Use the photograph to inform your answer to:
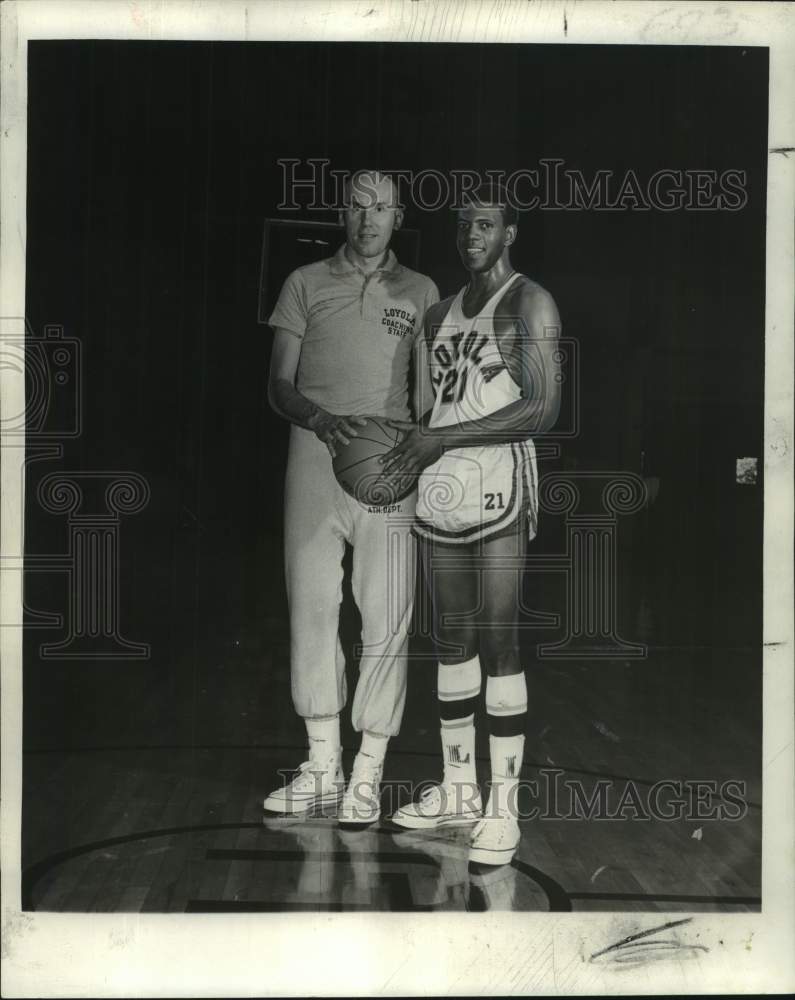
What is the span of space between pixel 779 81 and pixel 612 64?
0.48 m

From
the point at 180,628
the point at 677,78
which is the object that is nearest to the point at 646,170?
the point at 677,78

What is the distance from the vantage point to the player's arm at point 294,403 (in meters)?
3.61

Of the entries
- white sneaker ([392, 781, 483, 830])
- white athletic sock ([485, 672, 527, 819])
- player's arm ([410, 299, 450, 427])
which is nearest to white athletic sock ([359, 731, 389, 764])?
white sneaker ([392, 781, 483, 830])

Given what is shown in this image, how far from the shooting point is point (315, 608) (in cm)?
363

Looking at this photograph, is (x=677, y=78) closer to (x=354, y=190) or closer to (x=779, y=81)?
(x=779, y=81)

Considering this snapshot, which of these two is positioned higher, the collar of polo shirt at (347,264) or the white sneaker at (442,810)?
the collar of polo shirt at (347,264)

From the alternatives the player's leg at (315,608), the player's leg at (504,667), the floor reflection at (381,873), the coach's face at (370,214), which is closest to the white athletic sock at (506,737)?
the player's leg at (504,667)

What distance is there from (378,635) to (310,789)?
18.9 inches

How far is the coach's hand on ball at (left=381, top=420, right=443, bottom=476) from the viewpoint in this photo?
3.61m

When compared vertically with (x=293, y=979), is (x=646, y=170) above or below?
above

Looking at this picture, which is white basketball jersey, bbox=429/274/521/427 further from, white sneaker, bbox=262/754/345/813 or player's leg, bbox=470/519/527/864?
white sneaker, bbox=262/754/345/813

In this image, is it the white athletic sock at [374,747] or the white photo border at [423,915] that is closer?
the white photo border at [423,915]

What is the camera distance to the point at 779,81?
142 inches

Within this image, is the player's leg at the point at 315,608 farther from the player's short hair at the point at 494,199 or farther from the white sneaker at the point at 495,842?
the player's short hair at the point at 494,199
